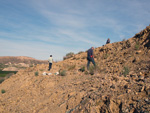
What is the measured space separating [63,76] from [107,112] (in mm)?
4748

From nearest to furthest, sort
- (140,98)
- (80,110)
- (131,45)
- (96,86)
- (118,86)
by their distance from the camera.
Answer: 1. (140,98)
2. (80,110)
3. (118,86)
4. (96,86)
5. (131,45)

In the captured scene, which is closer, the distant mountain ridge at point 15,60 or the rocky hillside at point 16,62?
the rocky hillside at point 16,62

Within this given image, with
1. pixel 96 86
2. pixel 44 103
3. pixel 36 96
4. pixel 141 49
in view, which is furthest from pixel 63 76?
pixel 141 49

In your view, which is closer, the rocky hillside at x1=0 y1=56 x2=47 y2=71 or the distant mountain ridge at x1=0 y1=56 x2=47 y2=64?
the rocky hillside at x1=0 y1=56 x2=47 y2=71

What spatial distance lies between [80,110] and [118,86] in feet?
5.09

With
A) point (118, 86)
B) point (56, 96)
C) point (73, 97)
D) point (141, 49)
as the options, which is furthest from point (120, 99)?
point (141, 49)

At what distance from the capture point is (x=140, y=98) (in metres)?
3.42

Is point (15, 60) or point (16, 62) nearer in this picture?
point (16, 62)

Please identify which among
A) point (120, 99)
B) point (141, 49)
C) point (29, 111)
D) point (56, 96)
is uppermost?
point (141, 49)

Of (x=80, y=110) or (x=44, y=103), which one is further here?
(x=44, y=103)

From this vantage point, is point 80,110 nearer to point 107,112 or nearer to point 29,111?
point 107,112

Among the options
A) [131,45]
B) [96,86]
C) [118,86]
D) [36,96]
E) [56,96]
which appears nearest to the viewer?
[118,86]

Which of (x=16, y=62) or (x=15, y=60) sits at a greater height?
(x=15, y=60)

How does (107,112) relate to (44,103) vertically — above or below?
above
